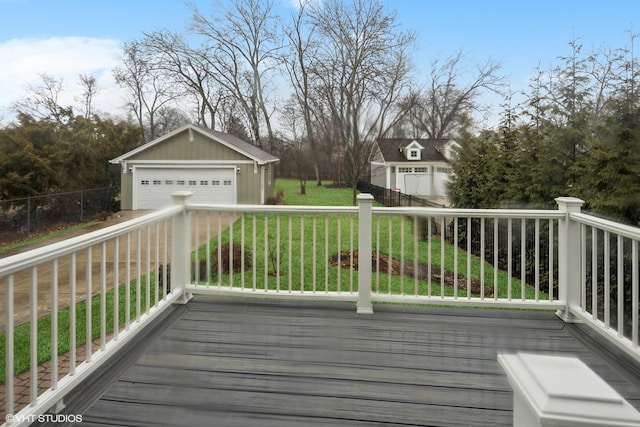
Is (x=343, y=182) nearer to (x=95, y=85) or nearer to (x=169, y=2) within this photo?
(x=95, y=85)

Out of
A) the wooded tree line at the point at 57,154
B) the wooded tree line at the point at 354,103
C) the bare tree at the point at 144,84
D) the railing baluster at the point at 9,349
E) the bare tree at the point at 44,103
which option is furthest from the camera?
the bare tree at the point at 144,84

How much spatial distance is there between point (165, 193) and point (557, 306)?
8.30 feet

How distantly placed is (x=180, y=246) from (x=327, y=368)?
130cm

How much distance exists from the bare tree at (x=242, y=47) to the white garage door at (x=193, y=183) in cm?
72

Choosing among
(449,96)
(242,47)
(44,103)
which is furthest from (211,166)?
(449,96)

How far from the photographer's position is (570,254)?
2.38 metres

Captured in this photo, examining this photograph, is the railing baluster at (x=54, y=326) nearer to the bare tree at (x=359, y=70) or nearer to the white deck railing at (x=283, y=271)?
the white deck railing at (x=283, y=271)

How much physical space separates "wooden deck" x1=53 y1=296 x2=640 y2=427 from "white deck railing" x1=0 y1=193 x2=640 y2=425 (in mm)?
103

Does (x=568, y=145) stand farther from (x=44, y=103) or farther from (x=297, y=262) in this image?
(x=44, y=103)

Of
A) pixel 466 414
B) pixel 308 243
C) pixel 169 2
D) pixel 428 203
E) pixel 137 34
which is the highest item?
pixel 169 2

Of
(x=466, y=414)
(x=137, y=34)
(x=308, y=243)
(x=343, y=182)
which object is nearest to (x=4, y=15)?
(x=137, y=34)

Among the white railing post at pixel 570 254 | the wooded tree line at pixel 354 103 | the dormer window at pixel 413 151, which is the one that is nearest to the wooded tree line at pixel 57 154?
the wooded tree line at pixel 354 103

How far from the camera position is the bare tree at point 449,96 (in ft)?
12.1

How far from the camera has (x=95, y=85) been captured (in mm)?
3285
